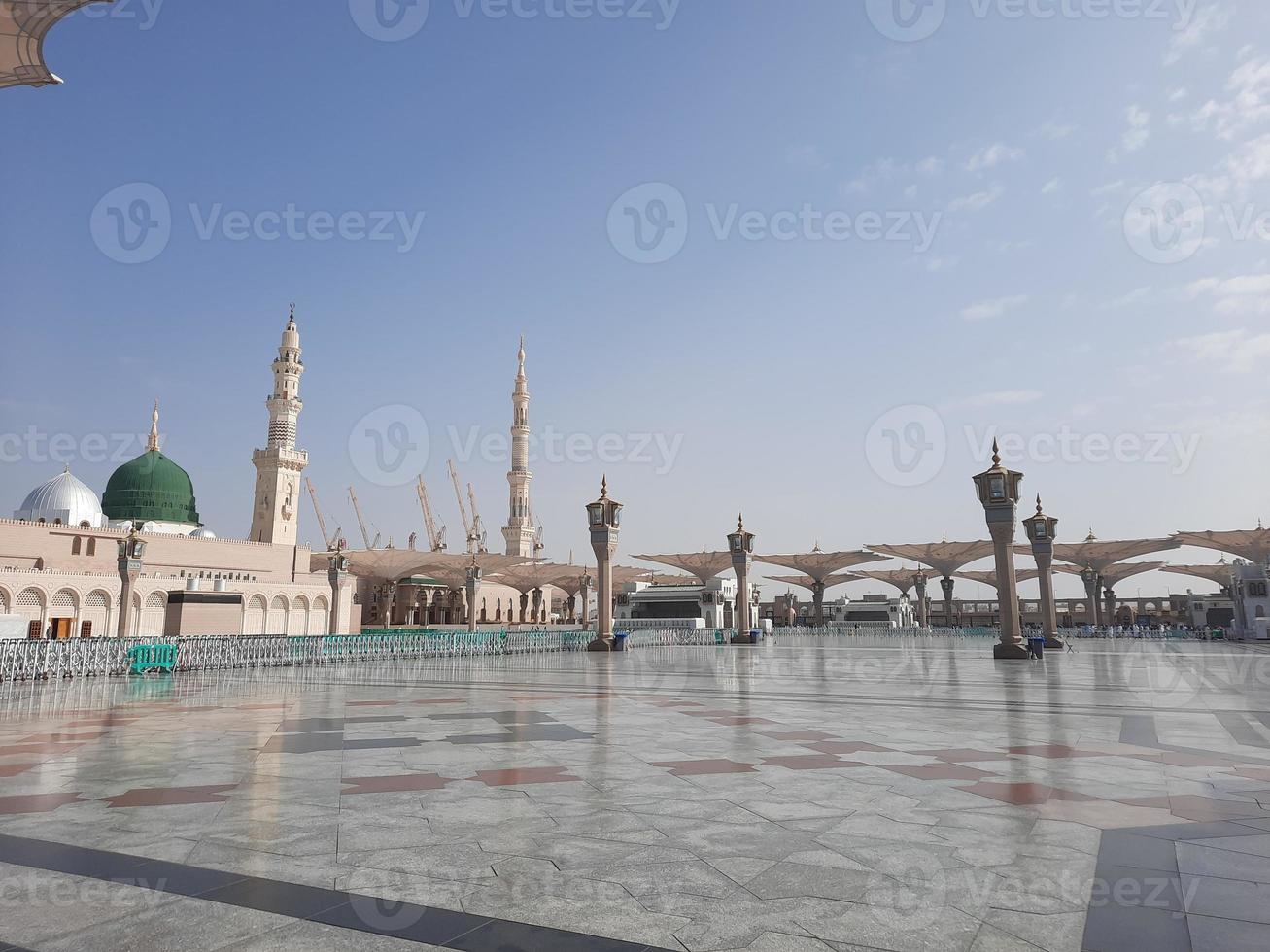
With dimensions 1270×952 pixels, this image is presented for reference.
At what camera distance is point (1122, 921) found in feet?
10.5

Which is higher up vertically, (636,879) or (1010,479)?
(1010,479)

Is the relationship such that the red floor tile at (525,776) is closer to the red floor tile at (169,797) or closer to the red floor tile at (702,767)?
the red floor tile at (702,767)

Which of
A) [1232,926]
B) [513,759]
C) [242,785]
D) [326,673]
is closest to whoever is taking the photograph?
[1232,926]

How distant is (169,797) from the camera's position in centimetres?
557

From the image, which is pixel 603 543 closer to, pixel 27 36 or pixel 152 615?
pixel 27 36

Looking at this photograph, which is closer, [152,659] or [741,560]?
[152,659]

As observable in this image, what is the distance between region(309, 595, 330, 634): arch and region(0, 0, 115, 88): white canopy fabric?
56.0 meters

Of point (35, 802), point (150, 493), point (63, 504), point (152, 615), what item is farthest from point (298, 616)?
point (35, 802)

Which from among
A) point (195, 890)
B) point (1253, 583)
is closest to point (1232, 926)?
point (195, 890)

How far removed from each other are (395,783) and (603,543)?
24443 millimetres

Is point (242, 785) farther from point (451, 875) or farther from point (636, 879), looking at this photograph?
point (636, 879)

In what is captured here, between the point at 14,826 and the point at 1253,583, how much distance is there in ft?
186

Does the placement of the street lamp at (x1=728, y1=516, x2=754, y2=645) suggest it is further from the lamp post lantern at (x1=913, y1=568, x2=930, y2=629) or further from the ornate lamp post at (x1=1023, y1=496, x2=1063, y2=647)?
the lamp post lantern at (x1=913, y1=568, x2=930, y2=629)

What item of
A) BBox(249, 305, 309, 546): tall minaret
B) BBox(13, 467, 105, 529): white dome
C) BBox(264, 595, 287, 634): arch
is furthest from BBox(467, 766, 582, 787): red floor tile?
BBox(13, 467, 105, 529): white dome
